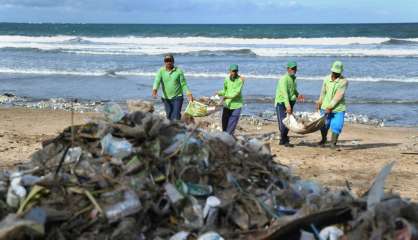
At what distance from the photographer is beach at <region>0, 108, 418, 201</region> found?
8953mm

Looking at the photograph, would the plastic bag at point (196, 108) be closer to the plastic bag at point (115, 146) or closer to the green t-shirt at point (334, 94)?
the green t-shirt at point (334, 94)

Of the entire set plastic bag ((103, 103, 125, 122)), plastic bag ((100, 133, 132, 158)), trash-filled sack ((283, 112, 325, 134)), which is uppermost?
plastic bag ((103, 103, 125, 122))

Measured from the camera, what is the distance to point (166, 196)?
5.15 metres

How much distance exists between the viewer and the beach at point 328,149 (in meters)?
8.95

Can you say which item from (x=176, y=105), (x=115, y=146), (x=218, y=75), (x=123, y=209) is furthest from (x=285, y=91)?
(x=218, y=75)

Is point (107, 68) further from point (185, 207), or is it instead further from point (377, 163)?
point (185, 207)

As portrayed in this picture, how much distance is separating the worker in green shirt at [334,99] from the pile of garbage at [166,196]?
5.01 meters

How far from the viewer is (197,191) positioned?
5258mm

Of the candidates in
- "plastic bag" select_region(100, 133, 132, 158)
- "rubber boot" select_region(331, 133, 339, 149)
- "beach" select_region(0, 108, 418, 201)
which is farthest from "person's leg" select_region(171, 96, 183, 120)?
"plastic bag" select_region(100, 133, 132, 158)

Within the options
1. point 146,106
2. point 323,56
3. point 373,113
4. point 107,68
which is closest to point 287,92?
point 146,106

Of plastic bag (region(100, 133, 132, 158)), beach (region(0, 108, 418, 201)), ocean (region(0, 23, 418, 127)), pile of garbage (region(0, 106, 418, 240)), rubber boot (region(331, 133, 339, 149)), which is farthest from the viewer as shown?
ocean (region(0, 23, 418, 127))

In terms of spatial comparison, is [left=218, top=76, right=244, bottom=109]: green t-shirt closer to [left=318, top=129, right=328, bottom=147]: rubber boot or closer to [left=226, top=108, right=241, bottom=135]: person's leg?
[left=226, top=108, right=241, bottom=135]: person's leg

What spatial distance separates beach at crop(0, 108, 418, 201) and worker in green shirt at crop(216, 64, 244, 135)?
69cm

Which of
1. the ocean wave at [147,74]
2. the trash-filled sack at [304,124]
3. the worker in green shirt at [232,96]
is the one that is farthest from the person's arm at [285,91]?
the ocean wave at [147,74]
